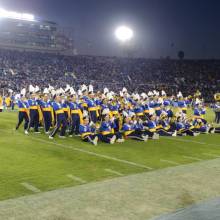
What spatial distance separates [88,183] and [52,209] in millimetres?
1588

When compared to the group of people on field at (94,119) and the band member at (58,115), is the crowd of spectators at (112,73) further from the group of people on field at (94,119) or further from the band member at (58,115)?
the band member at (58,115)

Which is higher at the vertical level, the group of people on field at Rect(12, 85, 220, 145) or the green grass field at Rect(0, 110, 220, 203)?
the group of people on field at Rect(12, 85, 220, 145)

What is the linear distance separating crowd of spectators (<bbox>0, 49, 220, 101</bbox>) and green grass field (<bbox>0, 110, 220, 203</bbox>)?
1184 inches

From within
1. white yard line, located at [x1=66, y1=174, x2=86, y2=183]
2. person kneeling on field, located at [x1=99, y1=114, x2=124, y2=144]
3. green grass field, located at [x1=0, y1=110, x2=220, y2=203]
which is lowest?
white yard line, located at [x1=66, y1=174, x2=86, y2=183]

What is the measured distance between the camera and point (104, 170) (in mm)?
8203

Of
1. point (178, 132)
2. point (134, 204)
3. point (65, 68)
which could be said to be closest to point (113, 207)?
point (134, 204)

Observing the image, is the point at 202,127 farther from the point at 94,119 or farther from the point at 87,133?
the point at 87,133

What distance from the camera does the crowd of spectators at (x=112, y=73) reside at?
46781 mm

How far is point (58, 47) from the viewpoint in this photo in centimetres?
8131

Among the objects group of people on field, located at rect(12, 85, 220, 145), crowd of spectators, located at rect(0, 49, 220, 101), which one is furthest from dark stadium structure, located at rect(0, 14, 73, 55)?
group of people on field, located at rect(12, 85, 220, 145)

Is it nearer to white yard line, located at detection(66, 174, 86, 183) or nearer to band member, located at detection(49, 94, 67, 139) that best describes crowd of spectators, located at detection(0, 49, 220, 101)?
band member, located at detection(49, 94, 67, 139)

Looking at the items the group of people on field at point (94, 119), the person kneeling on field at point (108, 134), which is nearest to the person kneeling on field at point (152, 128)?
the group of people on field at point (94, 119)

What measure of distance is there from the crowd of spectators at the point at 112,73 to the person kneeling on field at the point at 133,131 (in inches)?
1144

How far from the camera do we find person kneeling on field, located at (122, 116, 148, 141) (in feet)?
42.5
